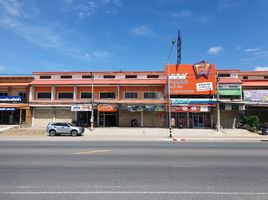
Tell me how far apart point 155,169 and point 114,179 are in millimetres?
2023

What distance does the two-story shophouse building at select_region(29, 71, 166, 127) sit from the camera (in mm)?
41969

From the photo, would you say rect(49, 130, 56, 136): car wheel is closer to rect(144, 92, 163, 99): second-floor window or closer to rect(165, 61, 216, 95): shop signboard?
rect(144, 92, 163, 99): second-floor window

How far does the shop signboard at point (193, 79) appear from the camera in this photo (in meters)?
41.4

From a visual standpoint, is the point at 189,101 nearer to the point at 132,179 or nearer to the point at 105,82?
the point at 105,82

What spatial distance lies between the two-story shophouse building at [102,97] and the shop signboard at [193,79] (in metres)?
1.95

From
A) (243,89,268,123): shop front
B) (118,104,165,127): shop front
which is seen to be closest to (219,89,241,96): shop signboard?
(243,89,268,123): shop front

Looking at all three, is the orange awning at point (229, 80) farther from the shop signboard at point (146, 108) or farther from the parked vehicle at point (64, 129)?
the parked vehicle at point (64, 129)

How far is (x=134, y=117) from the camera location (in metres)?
42.4

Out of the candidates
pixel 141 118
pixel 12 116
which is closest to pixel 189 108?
pixel 141 118

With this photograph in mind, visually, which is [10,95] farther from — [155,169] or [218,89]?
[155,169]

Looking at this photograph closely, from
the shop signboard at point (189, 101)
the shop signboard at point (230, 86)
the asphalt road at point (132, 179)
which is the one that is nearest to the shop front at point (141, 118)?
the shop signboard at point (189, 101)

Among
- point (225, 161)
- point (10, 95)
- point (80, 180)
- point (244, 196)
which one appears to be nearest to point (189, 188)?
point (244, 196)

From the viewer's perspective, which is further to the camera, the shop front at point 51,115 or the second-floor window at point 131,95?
the second-floor window at point 131,95

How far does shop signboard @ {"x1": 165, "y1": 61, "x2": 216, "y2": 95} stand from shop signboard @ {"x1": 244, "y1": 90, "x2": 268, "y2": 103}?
17.2 feet
